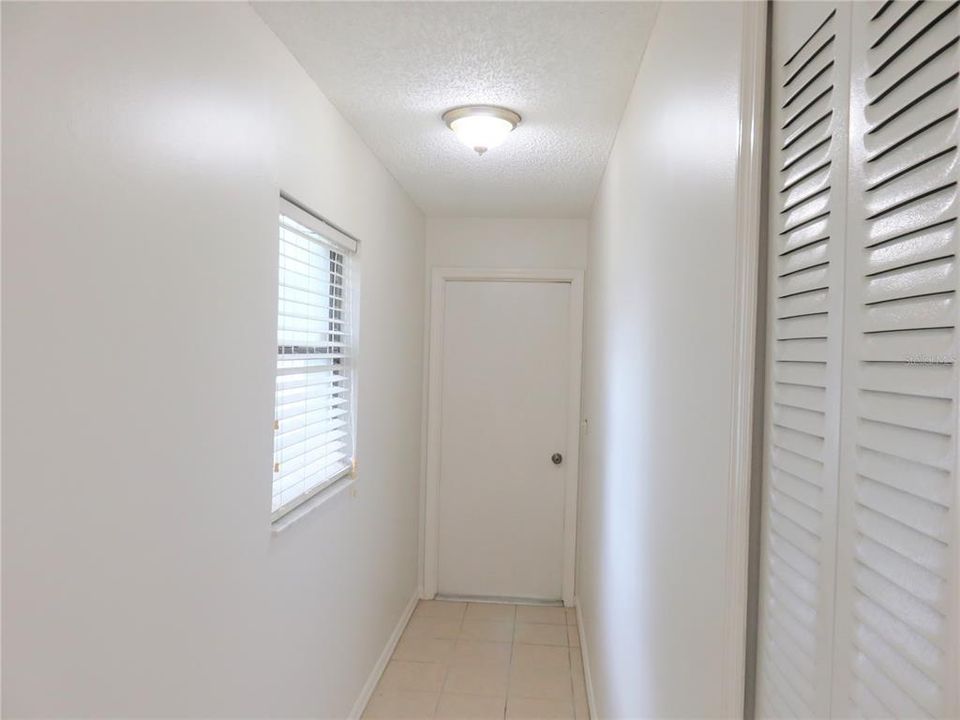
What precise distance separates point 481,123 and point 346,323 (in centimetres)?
94

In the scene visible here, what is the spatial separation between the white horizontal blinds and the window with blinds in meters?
1.60

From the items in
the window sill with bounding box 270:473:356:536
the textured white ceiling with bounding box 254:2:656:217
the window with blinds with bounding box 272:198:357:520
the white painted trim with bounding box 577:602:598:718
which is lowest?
the white painted trim with bounding box 577:602:598:718

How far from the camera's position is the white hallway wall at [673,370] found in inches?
41.3

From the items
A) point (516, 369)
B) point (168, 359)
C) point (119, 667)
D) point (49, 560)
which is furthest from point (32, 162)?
point (516, 369)

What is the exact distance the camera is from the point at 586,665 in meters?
3.29

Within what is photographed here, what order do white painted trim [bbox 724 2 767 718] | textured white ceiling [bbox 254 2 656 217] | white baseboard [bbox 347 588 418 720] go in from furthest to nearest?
white baseboard [bbox 347 588 418 720] < textured white ceiling [bbox 254 2 656 217] < white painted trim [bbox 724 2 767 718]

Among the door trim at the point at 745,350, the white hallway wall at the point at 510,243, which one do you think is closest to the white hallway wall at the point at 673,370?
the door trim at the point at 745,350

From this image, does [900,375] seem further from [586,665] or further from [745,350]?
[586,665]

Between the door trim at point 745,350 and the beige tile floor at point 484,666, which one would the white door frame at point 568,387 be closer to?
the beige tile floor at point 484,666

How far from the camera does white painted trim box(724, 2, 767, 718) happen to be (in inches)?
36.5

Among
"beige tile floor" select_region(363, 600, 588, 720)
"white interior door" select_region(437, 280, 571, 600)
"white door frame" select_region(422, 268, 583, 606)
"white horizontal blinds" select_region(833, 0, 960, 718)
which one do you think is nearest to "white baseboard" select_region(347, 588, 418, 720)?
"beige tile floor" select_region(363, 600, 588, 720)

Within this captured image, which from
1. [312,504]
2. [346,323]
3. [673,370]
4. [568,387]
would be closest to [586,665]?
[568,387]

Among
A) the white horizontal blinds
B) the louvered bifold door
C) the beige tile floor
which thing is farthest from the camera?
the beige tile floor

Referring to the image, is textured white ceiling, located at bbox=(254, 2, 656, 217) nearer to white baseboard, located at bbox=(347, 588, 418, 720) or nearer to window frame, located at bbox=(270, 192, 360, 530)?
window frame, located at bbox=(270, 192, 360, 530)
